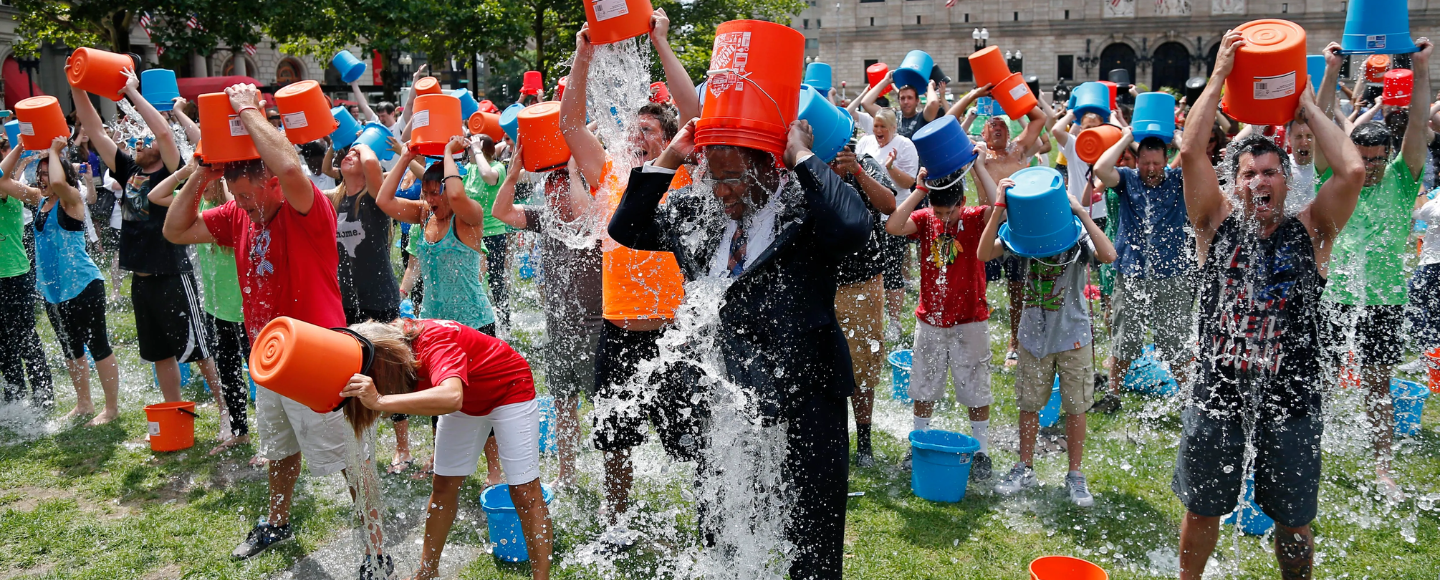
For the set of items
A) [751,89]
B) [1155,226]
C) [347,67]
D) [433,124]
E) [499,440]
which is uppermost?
[347,67]

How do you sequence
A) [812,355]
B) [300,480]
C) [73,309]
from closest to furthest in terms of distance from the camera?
1. [812,355]
2. [300,480]
3. [73,309]

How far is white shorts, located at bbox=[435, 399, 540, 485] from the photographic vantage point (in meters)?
3.86

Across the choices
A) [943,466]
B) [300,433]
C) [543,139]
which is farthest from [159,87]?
[943,466]

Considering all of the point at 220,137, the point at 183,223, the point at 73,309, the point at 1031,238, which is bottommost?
the point at 73,309

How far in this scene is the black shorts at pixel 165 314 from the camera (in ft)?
20.5

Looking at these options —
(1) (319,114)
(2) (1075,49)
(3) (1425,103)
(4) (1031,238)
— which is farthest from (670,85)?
(2) (1075,49)

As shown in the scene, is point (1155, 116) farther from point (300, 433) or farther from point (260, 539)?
point (260, 539)

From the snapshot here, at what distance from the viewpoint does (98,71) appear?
5160mm

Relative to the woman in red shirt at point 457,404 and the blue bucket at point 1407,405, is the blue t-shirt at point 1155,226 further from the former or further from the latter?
the woman in red shirt at point 457,404

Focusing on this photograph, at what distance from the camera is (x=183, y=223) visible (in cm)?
471

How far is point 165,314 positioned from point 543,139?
11.0 feet

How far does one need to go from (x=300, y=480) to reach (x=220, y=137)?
217 cm

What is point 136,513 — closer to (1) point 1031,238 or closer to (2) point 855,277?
(2) point 855,277

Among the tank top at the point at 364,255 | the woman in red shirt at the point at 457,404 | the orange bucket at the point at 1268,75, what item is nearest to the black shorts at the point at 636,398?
the woman in red shirt at the point at 457,404
